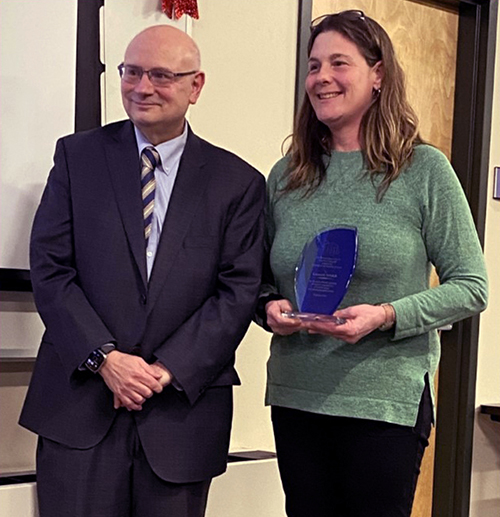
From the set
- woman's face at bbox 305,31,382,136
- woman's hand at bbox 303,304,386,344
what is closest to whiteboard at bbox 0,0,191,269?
woman's face at bbox 305,31,382,136

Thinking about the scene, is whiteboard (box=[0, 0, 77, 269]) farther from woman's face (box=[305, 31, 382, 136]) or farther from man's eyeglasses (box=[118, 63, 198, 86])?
woman's face (box=[305, 31, 382, 136])

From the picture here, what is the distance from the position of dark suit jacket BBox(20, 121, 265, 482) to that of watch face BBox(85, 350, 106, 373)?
0.02 meters

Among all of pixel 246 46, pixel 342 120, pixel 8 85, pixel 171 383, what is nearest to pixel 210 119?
pixel 246 46

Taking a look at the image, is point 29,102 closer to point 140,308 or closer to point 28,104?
point 28,104

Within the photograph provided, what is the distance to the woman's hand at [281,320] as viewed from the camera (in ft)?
5.97

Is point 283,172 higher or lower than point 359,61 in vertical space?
lower

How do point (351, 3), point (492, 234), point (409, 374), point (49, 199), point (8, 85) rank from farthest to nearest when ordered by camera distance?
point (492, 234), point (351, 3), point (8, 85), point (49, 199), point (409, 374)

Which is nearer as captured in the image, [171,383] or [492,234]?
[171,383]

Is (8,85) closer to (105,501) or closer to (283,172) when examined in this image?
(283,172)

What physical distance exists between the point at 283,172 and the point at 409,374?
1.70 ft

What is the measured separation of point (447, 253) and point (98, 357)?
0.70 meters

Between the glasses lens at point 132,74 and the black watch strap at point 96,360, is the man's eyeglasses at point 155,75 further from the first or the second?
the black watch strap at point 96,360

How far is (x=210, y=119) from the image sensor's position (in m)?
2.88

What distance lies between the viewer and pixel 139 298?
6.20 feet
